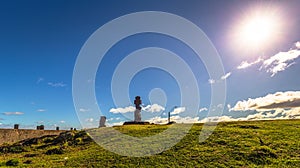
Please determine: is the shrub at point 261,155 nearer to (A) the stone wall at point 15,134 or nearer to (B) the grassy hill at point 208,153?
(B) the grassy hill at point 208,153

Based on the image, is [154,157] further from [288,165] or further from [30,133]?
[30,133]

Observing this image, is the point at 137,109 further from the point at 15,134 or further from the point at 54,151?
the point at 54,151

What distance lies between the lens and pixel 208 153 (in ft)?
50.2

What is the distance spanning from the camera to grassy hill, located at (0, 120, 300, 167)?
46.1ft

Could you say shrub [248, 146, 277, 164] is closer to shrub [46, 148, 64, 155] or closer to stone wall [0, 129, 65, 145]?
shrub [46, 148, 64, 155]

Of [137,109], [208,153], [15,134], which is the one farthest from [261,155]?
[15,134]

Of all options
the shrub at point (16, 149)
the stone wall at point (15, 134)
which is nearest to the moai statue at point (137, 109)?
the stone wall at point (15, 134)

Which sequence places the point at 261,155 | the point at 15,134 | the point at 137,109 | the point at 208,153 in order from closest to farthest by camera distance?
1. the point at 261,155
2. the point at 208,153
3. the point at 15,134
4. the point at 137,109

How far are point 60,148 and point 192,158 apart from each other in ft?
33.7

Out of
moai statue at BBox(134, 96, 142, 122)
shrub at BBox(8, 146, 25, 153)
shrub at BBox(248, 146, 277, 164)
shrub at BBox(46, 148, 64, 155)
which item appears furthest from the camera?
moai statue at BBox(134, 96, 142, 122)

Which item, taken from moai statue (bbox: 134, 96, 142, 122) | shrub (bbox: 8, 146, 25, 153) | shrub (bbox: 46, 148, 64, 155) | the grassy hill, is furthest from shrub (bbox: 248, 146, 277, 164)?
moai statue (bbox: 134, 96, 142, 122)

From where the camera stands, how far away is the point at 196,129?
21656mm

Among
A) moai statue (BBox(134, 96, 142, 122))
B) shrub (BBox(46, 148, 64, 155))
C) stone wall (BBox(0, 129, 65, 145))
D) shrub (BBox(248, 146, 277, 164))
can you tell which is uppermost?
moai statue (BBox(134, 96, 142, 122))

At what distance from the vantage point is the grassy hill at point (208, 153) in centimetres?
1405
